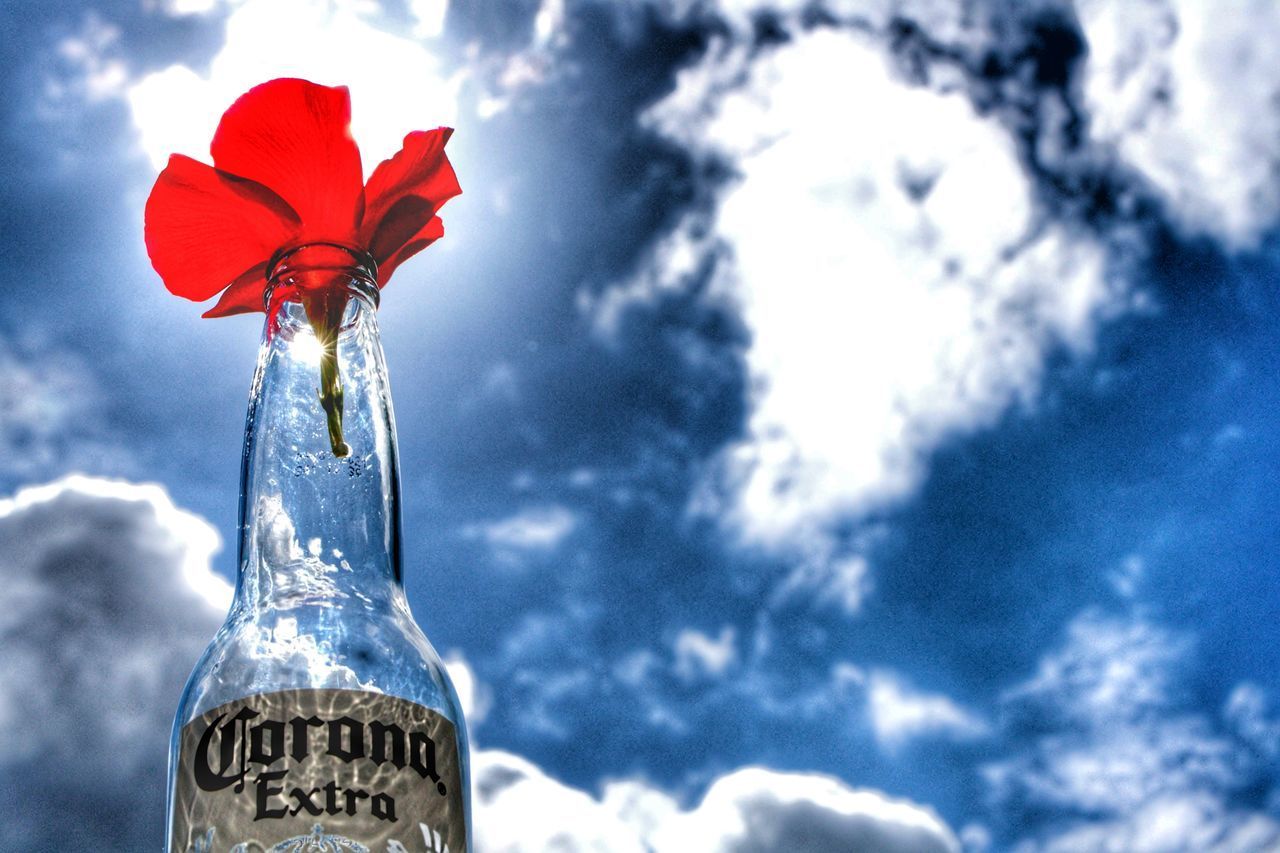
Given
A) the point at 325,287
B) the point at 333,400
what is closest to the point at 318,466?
the point at 333,400

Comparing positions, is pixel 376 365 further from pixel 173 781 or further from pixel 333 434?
pixel 173 781

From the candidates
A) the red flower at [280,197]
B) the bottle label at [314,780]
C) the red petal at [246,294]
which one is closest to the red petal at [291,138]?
the red flower at [280,197]

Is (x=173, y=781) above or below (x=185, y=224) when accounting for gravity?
below

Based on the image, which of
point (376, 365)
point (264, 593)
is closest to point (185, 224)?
point (376, 365)

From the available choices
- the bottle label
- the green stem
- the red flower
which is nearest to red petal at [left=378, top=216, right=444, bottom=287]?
the red flower

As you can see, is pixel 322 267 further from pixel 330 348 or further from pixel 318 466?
pixel 318 466

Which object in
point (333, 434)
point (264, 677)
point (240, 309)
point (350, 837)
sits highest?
point (240, 309)
